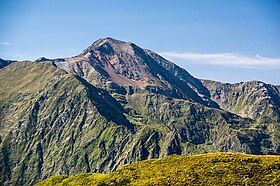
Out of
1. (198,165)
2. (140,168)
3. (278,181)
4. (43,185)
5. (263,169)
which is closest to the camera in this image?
(278,181)

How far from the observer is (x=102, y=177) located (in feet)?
192

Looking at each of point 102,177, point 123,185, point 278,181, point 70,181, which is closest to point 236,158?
point 278,181

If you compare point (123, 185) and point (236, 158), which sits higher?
point (236, 158)

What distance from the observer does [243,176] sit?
48.9m

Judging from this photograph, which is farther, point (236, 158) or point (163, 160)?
point (163, 160)

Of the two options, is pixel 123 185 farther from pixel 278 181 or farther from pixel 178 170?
pixel 278 181

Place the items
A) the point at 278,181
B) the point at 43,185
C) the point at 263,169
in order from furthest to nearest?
1. the point at 43,185
2. the point at 263,169
3. the point at 278,181

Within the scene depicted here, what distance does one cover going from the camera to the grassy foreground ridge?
160 ft

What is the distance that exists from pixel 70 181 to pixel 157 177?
17.3 meters

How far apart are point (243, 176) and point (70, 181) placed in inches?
1166

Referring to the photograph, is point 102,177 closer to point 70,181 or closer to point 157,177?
point 70,181

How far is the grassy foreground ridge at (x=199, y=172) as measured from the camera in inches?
1918

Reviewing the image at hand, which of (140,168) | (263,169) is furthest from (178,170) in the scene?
(263,169)

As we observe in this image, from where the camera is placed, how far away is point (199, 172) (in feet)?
169
